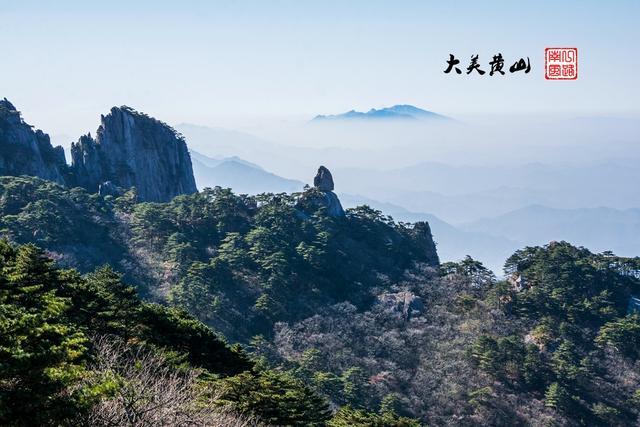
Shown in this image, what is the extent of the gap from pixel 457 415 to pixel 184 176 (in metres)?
59.9

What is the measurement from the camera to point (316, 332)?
5444 cm

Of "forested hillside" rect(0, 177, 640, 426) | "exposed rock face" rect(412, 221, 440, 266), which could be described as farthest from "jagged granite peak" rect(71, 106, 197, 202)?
"exposed rock face" rect(412, 221, 440, 266)

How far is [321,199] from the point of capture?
77562mm

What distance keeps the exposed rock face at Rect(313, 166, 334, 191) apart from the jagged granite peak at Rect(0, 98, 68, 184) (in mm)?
34089

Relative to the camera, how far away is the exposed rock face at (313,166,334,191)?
8131 centimetres

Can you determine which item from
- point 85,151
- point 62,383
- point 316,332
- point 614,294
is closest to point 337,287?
point 316,332

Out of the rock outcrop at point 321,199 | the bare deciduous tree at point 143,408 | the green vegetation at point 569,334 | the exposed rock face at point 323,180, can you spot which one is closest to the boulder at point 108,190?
the rock outcrop at point 321,199

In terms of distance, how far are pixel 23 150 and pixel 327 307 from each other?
44.7 m

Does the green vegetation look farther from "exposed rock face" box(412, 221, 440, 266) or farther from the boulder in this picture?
the boulder

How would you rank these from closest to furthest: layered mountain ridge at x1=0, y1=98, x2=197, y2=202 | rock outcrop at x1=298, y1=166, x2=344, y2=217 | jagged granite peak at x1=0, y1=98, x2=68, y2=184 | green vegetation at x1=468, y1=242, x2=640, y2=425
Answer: green vegetation at x1=468, y1=242, x2=640, y2=425 < jagged granite peak at x1=0, y1=98, x2=68, y2=184 < layered mountain ridge at x1=0, y1=98, x2=197, y2=202 < rock outcrop at x1=298, y1=166, x2=344, y2=217

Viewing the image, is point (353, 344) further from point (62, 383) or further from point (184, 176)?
point (184, 176)

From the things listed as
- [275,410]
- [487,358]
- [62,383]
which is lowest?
[487,358]

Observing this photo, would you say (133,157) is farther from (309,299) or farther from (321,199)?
(309,299)

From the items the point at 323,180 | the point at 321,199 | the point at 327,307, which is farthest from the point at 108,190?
the point at 327,307
